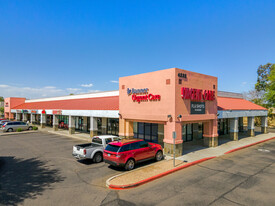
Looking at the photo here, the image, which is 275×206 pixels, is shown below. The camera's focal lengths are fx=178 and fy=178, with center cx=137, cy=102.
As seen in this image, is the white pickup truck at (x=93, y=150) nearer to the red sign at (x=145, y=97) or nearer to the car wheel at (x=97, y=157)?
the car wheel at (x=97, y=157)

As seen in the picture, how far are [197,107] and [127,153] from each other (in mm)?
8809

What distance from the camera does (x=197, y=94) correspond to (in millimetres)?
16953

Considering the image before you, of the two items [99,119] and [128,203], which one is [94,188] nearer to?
[128,203]

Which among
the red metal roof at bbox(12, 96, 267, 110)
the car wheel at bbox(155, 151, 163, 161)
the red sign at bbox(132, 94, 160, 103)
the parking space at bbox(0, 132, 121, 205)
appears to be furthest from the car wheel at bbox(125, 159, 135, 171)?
the red metal roof at bbox(12, 96, 267, 110)

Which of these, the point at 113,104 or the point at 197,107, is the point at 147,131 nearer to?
the point at 113,104

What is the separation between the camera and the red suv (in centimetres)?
1167

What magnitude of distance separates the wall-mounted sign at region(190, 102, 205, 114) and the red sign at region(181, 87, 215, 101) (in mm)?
493

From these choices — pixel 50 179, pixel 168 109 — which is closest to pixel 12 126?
pixel 50 179

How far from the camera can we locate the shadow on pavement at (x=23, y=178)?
28.2 feet

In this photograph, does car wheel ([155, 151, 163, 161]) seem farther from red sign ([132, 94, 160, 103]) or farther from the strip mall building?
red sign ([132, 94, 160, 103])

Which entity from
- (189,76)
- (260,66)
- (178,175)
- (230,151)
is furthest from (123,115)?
(260,66)

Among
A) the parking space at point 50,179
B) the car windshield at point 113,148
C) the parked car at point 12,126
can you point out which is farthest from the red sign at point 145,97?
the parked car at point 12,126

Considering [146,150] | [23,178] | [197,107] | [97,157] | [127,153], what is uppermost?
[197,107]

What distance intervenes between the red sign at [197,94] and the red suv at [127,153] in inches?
222
